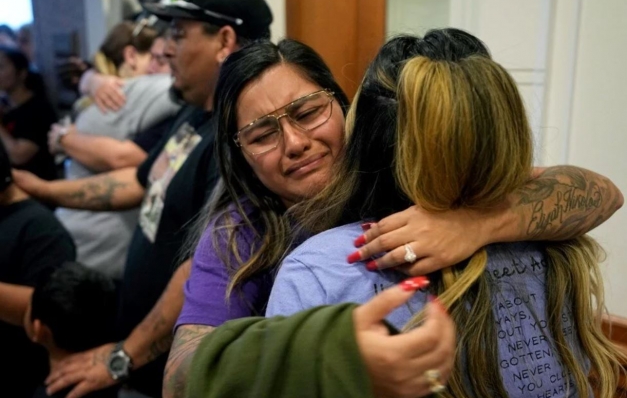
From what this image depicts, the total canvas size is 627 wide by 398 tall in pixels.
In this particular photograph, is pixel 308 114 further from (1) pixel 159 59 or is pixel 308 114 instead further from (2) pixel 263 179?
(1) pixel 159 59

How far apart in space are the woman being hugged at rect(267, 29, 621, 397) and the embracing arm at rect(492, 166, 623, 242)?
0.09ft

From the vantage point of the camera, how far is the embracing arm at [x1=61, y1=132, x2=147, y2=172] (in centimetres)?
219

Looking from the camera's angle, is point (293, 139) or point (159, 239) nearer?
point (293, 139)

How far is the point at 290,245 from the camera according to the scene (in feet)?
3.78

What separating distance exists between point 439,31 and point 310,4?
3.82 feet

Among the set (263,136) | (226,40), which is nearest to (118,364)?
(263,136)

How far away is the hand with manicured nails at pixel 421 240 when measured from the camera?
855 mm

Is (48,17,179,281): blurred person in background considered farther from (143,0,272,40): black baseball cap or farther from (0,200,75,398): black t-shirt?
(143,0,272,40): black baseball cap

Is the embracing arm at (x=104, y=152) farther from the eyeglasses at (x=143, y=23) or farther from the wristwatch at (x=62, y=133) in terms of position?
the eyeglasses at (x=143, y=23)

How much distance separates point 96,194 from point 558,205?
5.06ft

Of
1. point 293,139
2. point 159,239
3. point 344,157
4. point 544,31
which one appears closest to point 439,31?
point 344,157

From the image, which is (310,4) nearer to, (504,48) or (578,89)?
(504,48)

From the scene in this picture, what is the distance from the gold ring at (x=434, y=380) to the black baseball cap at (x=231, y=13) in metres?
1.27

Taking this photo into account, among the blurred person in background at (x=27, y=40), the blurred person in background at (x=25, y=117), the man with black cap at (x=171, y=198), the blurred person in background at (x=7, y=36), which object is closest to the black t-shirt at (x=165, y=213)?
the man with black cap at (x=171, y=198)
